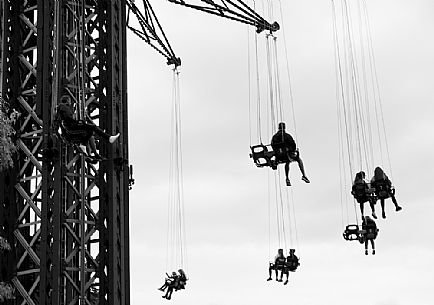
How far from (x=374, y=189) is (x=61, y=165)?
15.0 ft

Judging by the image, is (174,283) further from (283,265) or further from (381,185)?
(381,185)

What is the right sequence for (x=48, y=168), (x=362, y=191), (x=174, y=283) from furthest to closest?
(x=174, y=283) < (x=362, y=191) < (x=48, y=168)

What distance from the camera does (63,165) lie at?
450 inches

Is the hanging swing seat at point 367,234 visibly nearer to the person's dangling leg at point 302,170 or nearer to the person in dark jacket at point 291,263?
the person's dangling leg at point 302,170

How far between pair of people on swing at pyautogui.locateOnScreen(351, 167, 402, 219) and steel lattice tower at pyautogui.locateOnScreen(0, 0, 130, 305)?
3.41 m

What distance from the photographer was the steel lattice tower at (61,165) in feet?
36.6

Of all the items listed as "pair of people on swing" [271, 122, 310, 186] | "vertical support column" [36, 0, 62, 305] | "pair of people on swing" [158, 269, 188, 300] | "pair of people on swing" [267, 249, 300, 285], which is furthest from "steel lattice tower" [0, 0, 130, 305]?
"pair of people on swing" [158, 269, 188, 300]

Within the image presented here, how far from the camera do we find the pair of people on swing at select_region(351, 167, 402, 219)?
13.0m

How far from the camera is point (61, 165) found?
444 inches

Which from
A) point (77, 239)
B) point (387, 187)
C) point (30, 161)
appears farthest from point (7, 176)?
point (387, 187)

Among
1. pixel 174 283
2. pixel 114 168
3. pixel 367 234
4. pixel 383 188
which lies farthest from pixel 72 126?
pixel 174 283

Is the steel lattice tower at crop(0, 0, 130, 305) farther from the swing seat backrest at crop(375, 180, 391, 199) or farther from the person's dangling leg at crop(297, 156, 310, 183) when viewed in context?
the swing seat backrest at crop(375, 180, 391, 199)

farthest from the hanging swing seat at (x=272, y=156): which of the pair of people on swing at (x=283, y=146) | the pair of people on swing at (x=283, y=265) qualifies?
the pair of people on swing at (x=283, y=265)

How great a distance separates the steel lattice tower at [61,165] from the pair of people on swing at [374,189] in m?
3.41
